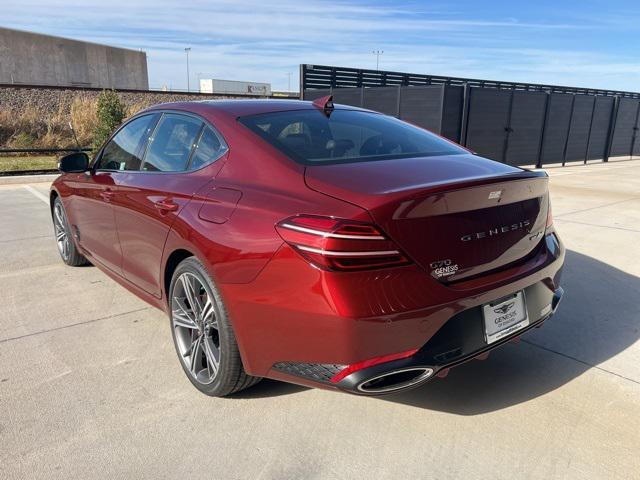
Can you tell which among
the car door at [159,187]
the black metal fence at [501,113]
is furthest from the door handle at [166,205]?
the black metal fence at [501,113]

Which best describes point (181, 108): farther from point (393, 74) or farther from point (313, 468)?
point (393, 74)

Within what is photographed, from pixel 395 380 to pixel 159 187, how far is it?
1.81m

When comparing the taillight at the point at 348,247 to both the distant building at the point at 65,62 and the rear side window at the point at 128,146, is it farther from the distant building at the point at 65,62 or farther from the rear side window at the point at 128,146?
the distant building at the point at 65,62

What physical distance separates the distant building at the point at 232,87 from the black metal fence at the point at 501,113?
50.7 m

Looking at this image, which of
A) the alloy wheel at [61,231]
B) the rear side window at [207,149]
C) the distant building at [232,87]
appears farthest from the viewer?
the distant building at [232,87]

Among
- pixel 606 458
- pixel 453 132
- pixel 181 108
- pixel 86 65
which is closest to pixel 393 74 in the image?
pixel 453 132

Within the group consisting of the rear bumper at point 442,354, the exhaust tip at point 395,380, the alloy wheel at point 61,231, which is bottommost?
the alloy wheel at point 61,231

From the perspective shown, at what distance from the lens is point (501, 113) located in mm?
14375

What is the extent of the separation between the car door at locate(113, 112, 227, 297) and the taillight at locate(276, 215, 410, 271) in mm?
932

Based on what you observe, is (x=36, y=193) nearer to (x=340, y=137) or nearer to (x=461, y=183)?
(x=340, y=137)

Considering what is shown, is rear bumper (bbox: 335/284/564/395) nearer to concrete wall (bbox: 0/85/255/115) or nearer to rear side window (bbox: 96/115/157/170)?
rear side window (bbox: 96/115/157/170)

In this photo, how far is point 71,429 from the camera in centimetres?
250

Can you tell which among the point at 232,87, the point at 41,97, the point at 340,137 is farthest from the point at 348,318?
the point at 232,87

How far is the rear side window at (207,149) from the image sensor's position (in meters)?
2.78
